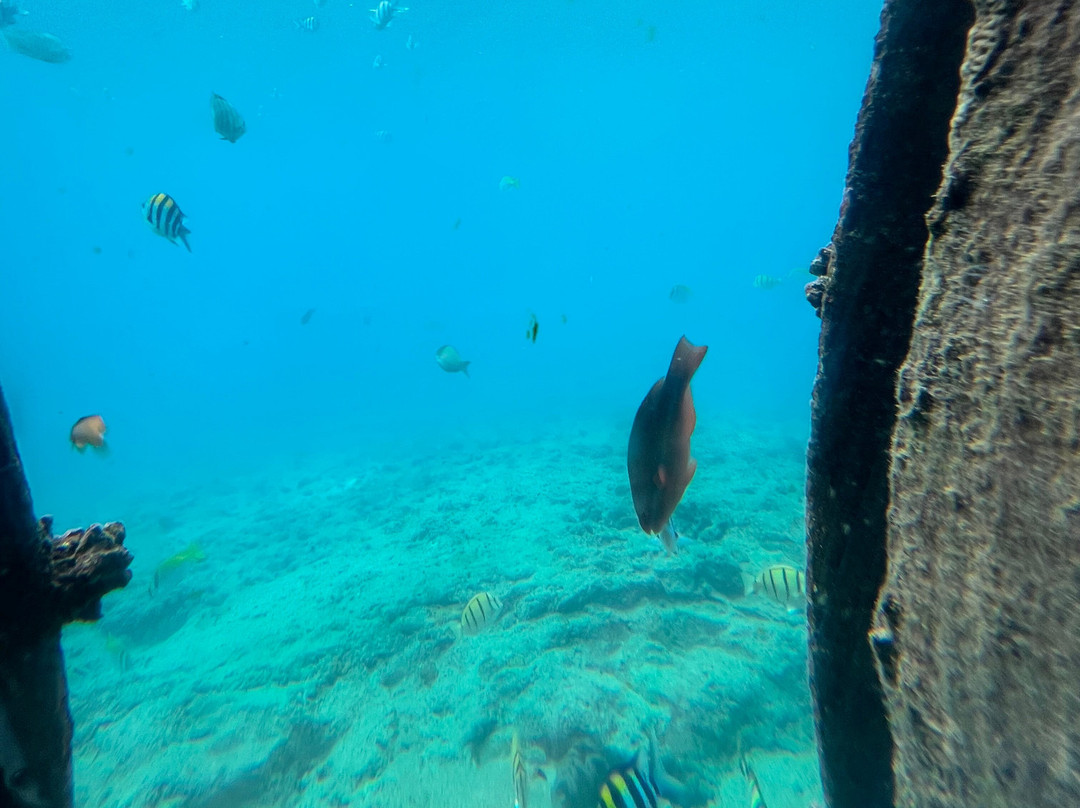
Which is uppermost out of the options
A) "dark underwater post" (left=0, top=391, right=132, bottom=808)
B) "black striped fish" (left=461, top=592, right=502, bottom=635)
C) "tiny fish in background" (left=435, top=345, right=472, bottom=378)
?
"dark underwater post" (left=0, top=391, right=132, bottom=808)

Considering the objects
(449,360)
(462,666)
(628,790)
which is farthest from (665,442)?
(449,360)

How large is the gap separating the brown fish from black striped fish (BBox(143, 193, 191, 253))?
21.8ft

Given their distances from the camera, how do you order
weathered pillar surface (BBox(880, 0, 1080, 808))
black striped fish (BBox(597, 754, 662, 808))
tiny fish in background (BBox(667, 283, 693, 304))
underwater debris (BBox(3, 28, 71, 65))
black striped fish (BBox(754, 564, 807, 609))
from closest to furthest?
weathered pillar surface (BBox(880, 0, 1080, 808)) → black striped fish (BBox(597, 754, 662, 808)) → black striped fish (BBox(754, 564, 807, 609)) → underwater debris (BBox(3, 28, 71, 65)) → tiny fish in background (BBox(667, 283, 693, 304))

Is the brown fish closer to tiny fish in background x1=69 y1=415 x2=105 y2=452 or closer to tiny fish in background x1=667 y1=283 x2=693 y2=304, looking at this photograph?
tiny fish in background x1=69 y1=415 x2=105 y2=452

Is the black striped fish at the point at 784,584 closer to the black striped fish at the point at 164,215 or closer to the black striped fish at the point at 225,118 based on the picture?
the black striped fish at the point at 164,215

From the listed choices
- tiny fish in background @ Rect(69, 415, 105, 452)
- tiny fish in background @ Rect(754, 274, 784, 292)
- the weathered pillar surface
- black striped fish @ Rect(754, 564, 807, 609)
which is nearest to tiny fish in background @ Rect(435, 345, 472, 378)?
tiny fish in background @ Rect(69, 415, 105, 452)

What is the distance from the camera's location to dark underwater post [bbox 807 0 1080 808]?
2.29 ft

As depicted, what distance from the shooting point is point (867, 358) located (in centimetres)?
135

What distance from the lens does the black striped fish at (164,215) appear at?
571 centimetres

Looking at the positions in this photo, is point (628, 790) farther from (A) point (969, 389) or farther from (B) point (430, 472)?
(B) point (430, 472)

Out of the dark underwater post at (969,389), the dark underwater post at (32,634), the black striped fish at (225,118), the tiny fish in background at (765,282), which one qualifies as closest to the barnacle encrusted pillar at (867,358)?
the dark underwater post at (969,389)

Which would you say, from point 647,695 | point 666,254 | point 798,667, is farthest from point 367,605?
point 666,254

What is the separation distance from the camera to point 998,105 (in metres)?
0.83

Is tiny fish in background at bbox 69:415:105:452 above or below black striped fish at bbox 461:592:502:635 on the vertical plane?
above
